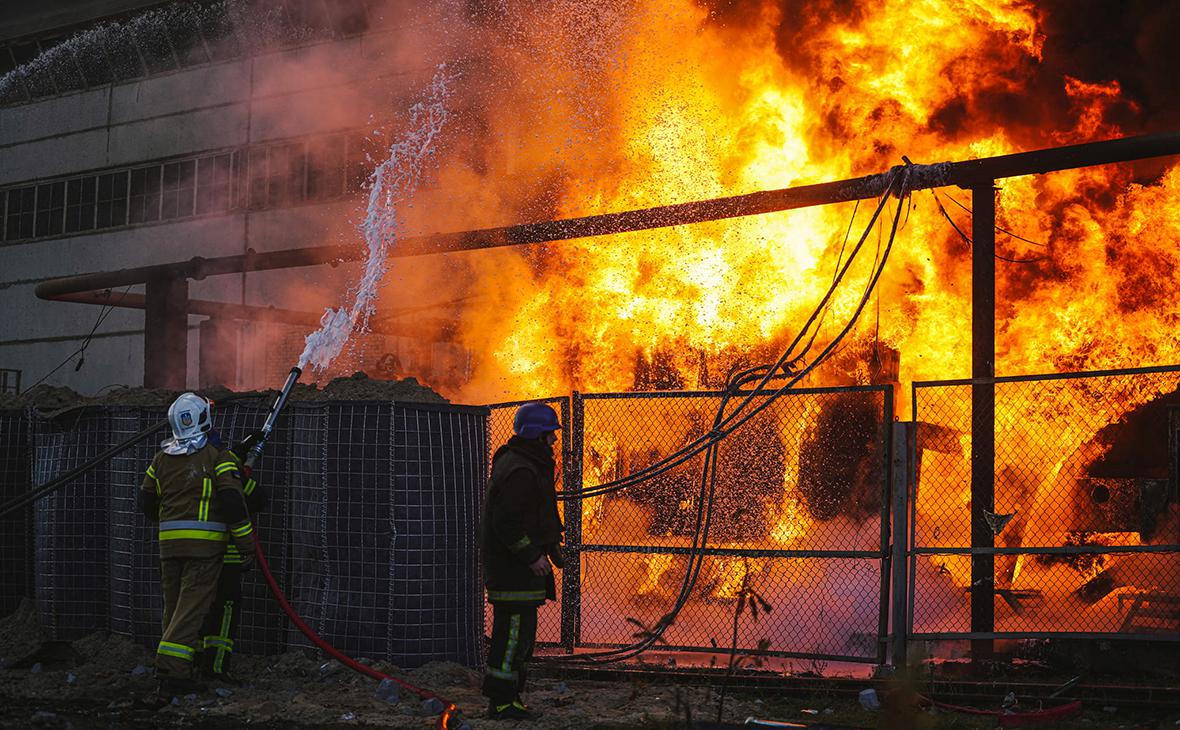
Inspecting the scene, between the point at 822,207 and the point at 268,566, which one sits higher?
the point at 822,207

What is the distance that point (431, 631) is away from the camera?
763 cm

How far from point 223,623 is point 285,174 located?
49.1ft

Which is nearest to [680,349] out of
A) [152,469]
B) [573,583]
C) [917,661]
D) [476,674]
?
[573,583]

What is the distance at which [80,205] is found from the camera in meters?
24.3

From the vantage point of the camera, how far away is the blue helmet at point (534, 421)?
6.85 meters

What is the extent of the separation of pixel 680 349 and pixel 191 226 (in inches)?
491

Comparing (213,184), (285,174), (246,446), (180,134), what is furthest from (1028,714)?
(180,134)

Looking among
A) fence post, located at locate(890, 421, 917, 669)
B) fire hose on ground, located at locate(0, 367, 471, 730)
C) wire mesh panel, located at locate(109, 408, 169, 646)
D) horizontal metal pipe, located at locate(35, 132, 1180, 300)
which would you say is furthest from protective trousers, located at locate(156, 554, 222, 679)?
horizontal metal pipe, located at locate(35, 132, 1180, 300)

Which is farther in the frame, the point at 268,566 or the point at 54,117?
the point at 54,117

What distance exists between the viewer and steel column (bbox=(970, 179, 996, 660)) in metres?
7.61

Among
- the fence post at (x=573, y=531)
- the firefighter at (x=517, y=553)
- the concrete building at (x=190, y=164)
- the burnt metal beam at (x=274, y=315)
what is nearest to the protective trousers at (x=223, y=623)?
the firefighter at (x=517, y=553)

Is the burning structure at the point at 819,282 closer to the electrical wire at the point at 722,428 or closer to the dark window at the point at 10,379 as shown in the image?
the electrical wire at the point at 722,428

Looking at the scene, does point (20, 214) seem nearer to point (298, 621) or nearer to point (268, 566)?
point (268, 566)

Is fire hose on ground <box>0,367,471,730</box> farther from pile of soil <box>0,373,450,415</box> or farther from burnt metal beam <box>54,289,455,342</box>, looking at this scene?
burnt metal beam <box>54,289,455,342</box>
